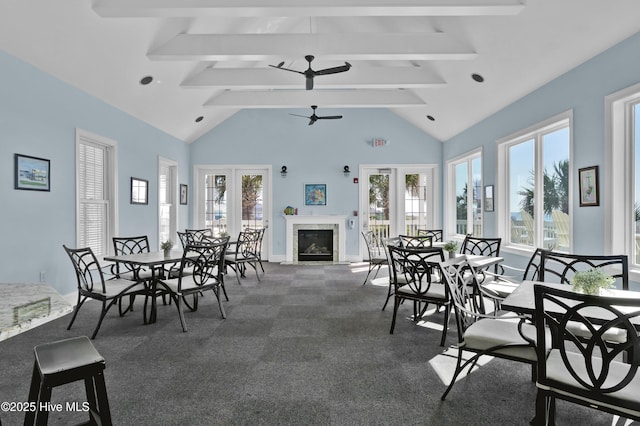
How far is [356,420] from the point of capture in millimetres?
2039

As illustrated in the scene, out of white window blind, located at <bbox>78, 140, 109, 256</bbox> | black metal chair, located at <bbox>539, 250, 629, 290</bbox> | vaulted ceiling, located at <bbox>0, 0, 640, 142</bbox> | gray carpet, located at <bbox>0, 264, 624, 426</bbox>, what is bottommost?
gray carpet, located at <bbox>0, 264, 624, 426</bbox>

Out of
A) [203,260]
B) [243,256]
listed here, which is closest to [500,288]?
[203,260]

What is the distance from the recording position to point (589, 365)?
1.51 m

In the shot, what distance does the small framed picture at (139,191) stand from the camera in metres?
5.73

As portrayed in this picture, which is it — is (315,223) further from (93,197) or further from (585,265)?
(585,265)

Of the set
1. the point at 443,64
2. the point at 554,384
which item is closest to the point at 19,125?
the point at 554,384

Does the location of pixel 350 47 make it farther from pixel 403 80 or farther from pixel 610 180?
pixel 610 180

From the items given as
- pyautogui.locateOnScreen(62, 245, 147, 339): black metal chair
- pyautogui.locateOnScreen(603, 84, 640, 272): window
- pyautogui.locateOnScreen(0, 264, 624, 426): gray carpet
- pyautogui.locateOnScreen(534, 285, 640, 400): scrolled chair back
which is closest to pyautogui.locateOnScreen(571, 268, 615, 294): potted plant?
pyautogui.locateOnScreen(534, 285, 640, 400): scrolled chair back

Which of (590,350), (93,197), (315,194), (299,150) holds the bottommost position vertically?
(590,350)

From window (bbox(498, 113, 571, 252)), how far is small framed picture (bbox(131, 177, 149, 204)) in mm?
6026

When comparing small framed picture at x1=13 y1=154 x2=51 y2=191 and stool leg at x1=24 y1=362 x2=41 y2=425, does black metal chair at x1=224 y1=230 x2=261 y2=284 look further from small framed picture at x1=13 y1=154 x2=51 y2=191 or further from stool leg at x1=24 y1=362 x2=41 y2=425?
stool leg at x1=24 y1=362 x2=41 y2=425

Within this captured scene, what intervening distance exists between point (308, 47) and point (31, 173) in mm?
3602

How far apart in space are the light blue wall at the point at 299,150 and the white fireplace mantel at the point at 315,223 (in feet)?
0.60

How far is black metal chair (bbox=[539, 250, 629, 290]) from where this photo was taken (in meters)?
2.55
